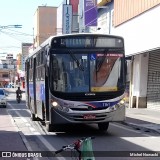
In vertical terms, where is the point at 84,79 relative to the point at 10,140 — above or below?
above

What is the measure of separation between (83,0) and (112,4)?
9.33 feet

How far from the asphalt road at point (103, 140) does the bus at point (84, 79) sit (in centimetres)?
71

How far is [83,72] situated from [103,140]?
88.4 inches

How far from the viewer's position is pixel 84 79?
14.9m

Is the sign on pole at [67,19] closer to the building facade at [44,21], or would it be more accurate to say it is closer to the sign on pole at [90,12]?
the sign on pole at [90,12]

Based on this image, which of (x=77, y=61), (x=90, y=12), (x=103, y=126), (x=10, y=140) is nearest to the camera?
(x=10, y=140)

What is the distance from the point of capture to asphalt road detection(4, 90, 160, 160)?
11523 millimetres

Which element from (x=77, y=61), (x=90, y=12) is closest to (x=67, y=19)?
(x=90, y=12)

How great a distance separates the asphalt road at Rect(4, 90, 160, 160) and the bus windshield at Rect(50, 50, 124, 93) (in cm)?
164

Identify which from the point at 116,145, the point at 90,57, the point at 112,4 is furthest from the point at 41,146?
the point at 112,4

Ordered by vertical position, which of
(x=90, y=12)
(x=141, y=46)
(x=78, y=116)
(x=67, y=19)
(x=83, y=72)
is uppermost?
(x=67, y=19)

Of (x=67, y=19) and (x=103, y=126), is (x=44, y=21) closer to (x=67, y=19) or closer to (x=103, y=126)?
(x=67, y=19)

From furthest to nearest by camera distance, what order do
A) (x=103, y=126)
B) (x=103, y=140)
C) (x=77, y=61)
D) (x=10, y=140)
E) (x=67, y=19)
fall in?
(x=67, y=19)
(x=103, y=126)
(x=77, y=61)
(x=103, y=140)
(x=10, y=140)

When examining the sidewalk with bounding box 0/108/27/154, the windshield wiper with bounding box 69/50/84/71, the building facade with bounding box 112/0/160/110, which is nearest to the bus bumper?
the sidewalk with bounding box 0/108/27/154
